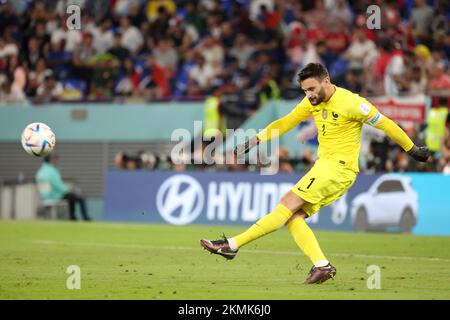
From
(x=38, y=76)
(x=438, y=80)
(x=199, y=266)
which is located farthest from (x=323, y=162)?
(x=38, y=76)

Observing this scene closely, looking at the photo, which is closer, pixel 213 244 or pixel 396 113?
pixel 213 244

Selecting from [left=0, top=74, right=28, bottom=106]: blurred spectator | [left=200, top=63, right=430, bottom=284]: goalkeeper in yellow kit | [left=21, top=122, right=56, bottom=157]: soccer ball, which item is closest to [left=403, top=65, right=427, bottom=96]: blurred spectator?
[left=21, top=122, right=56, bottom=157]: soccer ball

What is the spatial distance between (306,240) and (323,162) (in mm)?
945

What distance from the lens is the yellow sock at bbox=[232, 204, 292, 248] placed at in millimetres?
11992

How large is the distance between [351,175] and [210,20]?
17615 millimetres

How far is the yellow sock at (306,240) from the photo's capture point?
469 inches

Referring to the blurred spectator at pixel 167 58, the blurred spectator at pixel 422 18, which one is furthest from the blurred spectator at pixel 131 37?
the blurred spectator at pixel 422 18

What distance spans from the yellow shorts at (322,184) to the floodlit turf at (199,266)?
932 millimetres

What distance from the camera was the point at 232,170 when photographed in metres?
24.8

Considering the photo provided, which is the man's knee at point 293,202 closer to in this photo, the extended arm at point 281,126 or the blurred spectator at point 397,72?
the extended arm at point 281,126

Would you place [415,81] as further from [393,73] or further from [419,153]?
[419,153]

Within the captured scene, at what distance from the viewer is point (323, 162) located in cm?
1231
